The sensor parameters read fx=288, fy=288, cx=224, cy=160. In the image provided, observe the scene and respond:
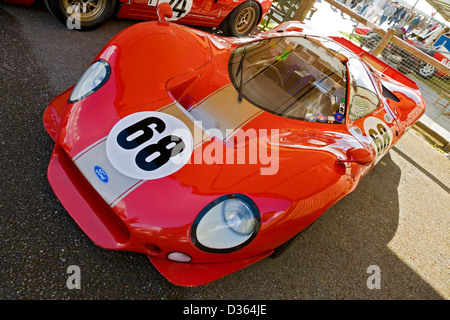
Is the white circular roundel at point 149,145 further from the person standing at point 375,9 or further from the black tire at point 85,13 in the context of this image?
the person standing at point 375,9

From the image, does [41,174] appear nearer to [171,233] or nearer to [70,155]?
[70,155]

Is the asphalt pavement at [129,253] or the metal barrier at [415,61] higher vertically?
the metal barrier at [415,61]

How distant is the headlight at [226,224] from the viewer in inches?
54.0

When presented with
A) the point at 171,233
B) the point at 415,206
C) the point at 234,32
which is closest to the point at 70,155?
the point at 171,233

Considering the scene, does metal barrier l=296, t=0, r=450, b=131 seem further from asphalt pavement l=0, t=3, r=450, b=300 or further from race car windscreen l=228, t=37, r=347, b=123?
race car windscreen l=228, t=37, r=347, b=123

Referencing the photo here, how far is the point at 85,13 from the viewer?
3.21 m

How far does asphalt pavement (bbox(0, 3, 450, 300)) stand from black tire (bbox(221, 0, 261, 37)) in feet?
5.56

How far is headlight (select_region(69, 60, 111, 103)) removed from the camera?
1667mm

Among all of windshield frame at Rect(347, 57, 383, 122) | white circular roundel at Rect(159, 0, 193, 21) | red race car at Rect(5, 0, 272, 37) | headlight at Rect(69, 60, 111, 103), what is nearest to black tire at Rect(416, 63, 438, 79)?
red race car at Rect(5, 0, 272, 37)

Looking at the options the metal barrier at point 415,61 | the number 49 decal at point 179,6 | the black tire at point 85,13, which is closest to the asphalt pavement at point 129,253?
the black tire at point 85,13

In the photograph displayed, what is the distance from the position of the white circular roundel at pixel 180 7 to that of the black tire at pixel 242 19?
35.3 inches

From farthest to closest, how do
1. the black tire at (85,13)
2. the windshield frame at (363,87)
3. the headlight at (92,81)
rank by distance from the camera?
1. the black tire at (85,13)
2. the windshield frame at (363,87)
3. the headlight at (92,81)

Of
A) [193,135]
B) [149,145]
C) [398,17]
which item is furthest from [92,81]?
[398,17]

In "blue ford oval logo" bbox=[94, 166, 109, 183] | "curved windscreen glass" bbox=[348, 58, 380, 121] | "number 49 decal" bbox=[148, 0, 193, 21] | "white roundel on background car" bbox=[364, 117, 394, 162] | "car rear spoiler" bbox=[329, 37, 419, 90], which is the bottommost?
"blue ford oval logo" bbox=[94, 166, 109, 183]
